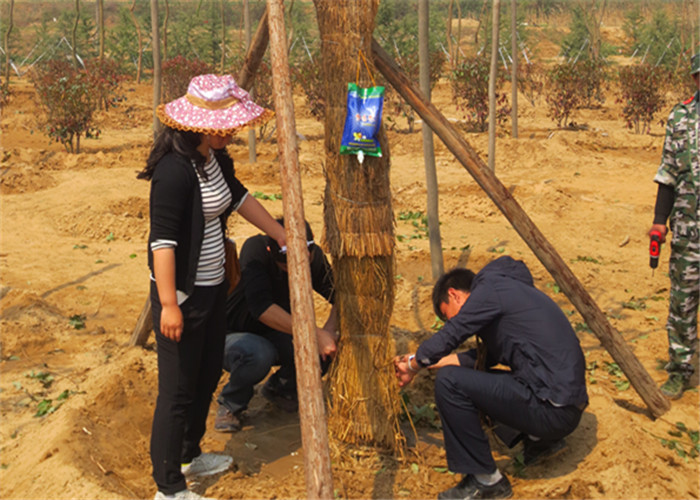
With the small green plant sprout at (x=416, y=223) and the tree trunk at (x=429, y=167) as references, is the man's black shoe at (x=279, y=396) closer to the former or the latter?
the tree trunk at (x=429, y=167)

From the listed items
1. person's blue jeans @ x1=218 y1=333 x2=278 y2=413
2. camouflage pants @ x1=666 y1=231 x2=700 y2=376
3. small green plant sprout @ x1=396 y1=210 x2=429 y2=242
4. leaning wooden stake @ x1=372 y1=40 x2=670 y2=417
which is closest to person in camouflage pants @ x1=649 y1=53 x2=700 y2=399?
camouflage pants @ x1=666 y1=231 x2=700 y2=376

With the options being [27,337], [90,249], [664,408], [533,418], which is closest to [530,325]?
[533,418]

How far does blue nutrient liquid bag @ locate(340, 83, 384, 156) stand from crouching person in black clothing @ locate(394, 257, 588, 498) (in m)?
0.85

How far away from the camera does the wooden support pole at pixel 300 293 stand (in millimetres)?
2598

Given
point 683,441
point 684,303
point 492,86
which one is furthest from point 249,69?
point 492,86

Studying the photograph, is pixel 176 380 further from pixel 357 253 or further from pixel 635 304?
pixel 635 304

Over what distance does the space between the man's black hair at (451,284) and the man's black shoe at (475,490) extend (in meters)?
0.77

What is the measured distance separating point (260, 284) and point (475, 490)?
1.48 metres

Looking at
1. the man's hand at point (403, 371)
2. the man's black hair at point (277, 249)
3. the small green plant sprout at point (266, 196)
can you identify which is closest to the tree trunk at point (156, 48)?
the small green plant sprout at point (266, 196)

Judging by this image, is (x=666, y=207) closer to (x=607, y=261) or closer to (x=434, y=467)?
(x=434, y=467)

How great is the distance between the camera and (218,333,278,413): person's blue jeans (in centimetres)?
397

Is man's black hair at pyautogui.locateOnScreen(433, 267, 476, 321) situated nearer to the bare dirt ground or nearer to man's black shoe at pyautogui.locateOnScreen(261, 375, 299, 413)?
the bare dirt ground

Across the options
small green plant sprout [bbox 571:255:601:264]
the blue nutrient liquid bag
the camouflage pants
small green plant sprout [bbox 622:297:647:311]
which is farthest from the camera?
small green plant sprout [bbox 571:255:601:264]

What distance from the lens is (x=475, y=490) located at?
3.35 metres
